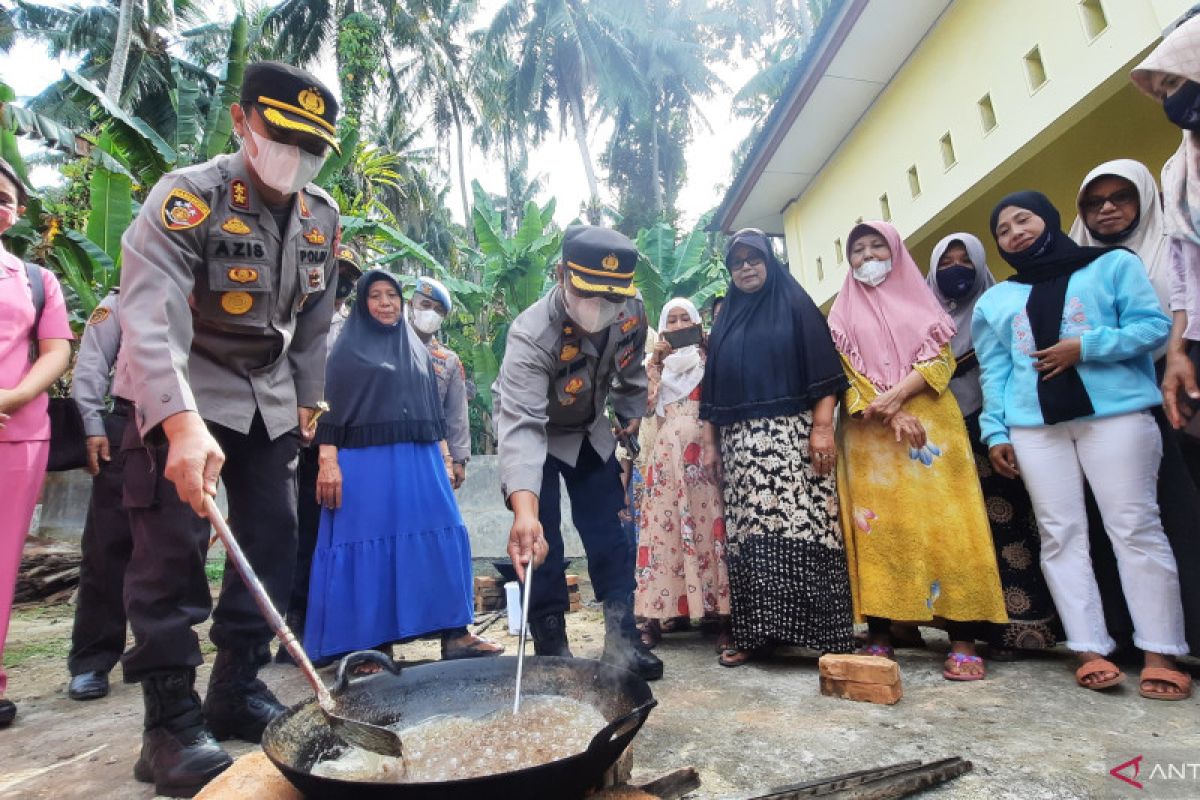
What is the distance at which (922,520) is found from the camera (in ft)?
8.34

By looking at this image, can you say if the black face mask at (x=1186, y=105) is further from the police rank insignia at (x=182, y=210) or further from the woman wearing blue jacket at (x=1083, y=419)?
the police rank insignia at (x=182, y=210)

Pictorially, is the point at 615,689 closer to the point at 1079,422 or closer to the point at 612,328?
the point at 612,328

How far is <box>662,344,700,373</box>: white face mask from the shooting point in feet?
11.3

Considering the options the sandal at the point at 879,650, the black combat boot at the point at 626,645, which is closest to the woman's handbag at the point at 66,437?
the black combat boot at the point at 626,645

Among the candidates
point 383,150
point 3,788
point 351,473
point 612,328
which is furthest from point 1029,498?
point 383,150

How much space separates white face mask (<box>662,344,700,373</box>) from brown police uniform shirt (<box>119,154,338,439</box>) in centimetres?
184

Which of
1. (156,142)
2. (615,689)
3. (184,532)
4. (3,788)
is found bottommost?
(3,788)

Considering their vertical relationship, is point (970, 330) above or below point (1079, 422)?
above

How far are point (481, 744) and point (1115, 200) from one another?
2962 mm

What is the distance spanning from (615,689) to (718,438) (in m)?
1.66

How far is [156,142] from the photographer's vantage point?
770 cm

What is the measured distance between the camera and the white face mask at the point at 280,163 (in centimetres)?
178

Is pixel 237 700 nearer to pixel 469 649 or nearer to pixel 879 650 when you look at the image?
pixel 469 649

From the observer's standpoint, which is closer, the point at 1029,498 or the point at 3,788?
the point at 3,788
